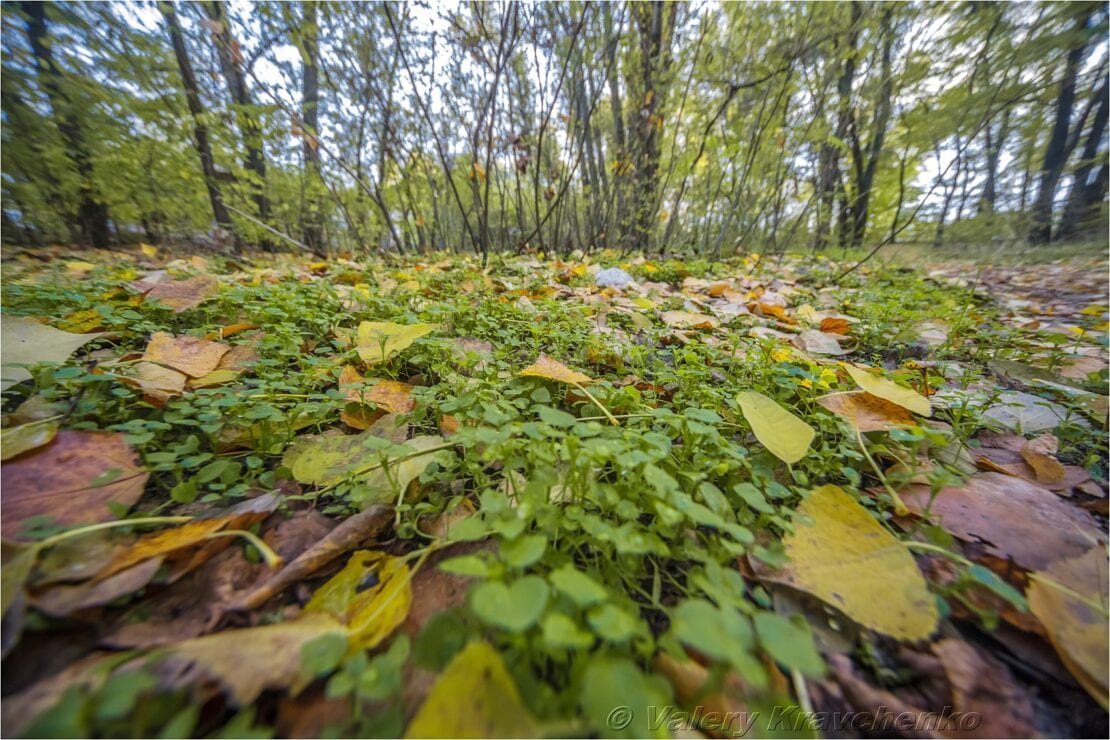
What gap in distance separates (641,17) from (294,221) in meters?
4.48

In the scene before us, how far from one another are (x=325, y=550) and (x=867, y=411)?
1.18 m

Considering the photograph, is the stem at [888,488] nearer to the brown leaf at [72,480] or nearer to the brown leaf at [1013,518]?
the brown leaf at [1013,518]

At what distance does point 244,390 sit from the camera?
963 millimetres

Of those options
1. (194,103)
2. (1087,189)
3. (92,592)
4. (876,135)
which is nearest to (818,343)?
(92,592)

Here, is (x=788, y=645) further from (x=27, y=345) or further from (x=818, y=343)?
(x=27, y=345)

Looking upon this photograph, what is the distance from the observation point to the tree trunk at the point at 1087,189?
12.3 feet

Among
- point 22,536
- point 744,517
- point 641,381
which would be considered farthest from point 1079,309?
point 22,536

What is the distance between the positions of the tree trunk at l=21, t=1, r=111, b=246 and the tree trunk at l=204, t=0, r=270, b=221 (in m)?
0.75

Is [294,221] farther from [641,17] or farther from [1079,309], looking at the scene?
[1079,309]

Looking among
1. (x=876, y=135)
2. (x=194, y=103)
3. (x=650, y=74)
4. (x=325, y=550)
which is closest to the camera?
(x=325, y=550)

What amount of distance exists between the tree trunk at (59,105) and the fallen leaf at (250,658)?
10.7ft

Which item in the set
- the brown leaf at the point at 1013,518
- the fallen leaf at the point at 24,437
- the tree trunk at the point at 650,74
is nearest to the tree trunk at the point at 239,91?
the fallen leaf at the point at 24,437

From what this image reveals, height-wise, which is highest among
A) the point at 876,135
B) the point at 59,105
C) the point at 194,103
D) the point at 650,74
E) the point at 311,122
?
the point at 311,122

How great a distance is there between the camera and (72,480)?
2.16 feet
